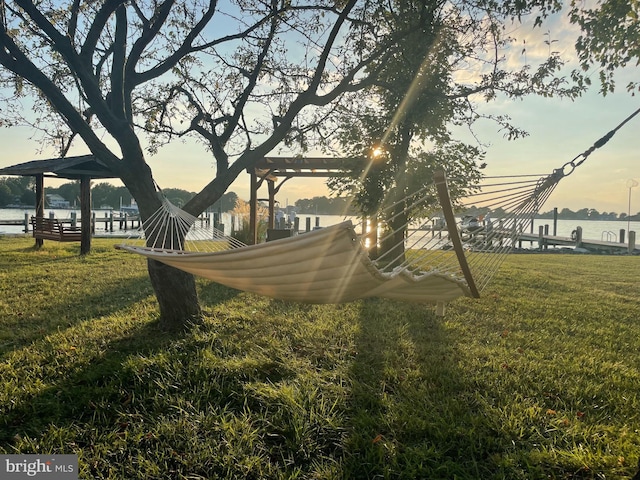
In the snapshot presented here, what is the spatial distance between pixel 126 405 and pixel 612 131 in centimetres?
272

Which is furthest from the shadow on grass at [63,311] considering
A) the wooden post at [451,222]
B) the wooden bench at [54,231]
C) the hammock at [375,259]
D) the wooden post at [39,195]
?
the wooden post at [39,195]

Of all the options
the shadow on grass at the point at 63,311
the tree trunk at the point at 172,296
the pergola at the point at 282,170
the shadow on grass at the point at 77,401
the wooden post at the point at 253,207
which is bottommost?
the shadow on grass at the point at 77,401

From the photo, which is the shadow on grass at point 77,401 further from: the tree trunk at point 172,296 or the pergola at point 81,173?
the pergola at point 81,173

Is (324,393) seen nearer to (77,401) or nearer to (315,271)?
(315,271)

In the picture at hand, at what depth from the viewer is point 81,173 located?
7801 mm

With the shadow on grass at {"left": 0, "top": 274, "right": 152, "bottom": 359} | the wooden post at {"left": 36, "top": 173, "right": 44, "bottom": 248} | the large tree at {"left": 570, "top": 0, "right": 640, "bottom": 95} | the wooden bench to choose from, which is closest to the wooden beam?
the shadow on grass at {"left": 0, "top": 274, "right": 152, "bottom": 359}

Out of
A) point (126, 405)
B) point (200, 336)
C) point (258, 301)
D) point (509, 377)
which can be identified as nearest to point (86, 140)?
point (200, 336)

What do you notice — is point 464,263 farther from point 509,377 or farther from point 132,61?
point 132,61

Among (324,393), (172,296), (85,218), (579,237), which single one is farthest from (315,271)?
(579,237)

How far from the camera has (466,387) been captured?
6.36 feet

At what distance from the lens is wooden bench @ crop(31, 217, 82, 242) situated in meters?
7.64

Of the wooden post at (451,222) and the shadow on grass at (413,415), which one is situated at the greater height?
the wooden post at (451,222)

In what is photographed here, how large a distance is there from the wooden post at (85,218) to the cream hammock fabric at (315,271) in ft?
20.9

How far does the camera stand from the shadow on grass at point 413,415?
4.52 ft
